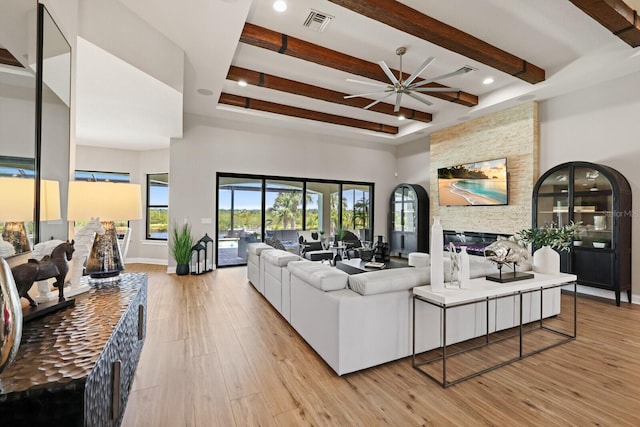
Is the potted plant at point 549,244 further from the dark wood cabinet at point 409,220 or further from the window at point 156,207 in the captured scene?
the window at point 156,207

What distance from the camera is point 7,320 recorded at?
0.92 metres

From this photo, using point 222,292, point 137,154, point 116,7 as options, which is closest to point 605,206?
point 222,292

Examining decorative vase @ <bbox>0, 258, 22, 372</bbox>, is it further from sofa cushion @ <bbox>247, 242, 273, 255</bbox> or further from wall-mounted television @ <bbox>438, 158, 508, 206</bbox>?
wall-mounted television @ <bbox>438, 158, 508, 206</bbox>

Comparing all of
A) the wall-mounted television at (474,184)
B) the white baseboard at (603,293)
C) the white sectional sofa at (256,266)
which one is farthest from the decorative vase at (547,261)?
the white sectional sofa at (256,266)

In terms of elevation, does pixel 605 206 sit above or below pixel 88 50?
below

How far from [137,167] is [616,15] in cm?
902

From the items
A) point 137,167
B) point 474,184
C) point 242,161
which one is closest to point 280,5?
point 242,161

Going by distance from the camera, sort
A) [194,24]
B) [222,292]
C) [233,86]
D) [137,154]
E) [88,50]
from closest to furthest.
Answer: [88,50]
[194,24]
[222,292]
[233,86]
[137,154]

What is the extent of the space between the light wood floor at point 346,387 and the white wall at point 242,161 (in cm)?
365

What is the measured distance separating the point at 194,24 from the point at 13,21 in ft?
6.37

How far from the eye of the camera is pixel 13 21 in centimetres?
147

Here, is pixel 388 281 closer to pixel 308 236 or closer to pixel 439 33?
pixel 439 33

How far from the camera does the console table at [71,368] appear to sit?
947mm

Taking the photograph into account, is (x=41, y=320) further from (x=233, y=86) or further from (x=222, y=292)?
(x=233, y=86)
